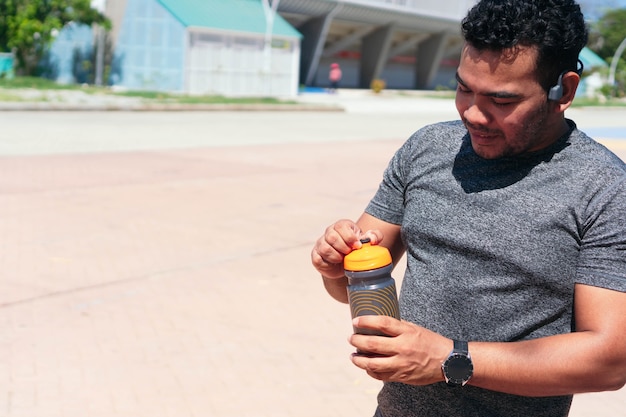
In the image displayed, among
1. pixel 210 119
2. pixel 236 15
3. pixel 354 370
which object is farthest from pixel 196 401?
pixel 236 15

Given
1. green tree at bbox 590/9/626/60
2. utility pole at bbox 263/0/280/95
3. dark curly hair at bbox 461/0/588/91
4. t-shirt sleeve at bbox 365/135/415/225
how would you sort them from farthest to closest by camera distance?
green tree at bbox 590/9/626/60, utility pole at bbox 263/0/280/95, t-shirt sleeve at bbox 365/135/415/225, dark curly hair at bbox 461/0/588/91

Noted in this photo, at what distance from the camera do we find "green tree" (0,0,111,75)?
32938 millimetres

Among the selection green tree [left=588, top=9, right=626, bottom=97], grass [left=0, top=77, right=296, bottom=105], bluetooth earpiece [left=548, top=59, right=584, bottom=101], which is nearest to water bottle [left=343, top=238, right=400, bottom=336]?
bluetooth earpiece [left=548, top=59, right=584, bottom=101]

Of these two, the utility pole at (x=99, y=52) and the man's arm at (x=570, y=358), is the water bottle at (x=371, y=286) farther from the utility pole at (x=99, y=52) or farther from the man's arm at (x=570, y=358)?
the utility pole at (x=99, y=52)

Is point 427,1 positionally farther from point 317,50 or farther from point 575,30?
point 575,30

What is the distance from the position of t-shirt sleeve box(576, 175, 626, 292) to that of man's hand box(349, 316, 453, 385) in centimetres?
32

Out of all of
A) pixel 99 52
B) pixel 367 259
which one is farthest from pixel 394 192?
pixel 99 52

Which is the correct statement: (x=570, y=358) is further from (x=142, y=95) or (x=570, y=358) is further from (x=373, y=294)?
(x=142, y=95)

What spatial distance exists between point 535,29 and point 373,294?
634 millimetres

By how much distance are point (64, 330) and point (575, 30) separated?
13.4ft

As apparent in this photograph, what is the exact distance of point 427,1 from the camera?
50.2m

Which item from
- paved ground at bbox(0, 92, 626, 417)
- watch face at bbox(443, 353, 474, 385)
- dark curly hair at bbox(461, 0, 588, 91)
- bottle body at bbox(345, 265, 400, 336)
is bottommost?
paved ground at bbox(0, 92, 626, 417)

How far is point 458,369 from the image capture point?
1.77 meters

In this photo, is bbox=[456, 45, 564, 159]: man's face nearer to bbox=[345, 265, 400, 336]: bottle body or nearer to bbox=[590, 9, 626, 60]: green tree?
bbox=[345, 265, 400, 336]: bottle body
